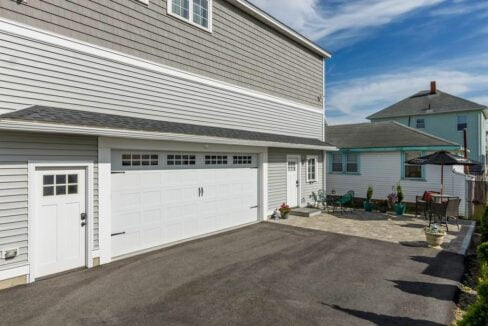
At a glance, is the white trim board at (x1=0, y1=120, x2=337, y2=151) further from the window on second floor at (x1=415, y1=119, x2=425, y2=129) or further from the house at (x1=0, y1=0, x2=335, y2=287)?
the window on second floor at (x1=415, y1=119, x2=425, y2=129)

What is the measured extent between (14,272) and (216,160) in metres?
5.51

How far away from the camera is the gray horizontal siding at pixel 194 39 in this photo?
577 cm

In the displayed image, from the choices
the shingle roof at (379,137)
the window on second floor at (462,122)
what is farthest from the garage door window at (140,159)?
the window on second floor at (462,122)

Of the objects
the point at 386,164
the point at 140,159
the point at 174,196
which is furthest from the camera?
the point at 386,164

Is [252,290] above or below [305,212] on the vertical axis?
below

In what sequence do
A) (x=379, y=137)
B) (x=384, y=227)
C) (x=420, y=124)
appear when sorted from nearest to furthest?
(x=384, y=227) → (x=379, y=137) → (x=420, y=124)

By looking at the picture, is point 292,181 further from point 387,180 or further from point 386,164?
point 386,164

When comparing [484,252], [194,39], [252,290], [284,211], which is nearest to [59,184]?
[252,290]

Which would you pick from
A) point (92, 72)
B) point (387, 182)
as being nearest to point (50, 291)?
point (92, 72)

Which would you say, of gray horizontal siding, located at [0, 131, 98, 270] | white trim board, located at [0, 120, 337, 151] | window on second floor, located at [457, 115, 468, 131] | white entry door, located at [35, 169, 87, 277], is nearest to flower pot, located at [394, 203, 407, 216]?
white trim board, located at [0, 120, 337, 151]

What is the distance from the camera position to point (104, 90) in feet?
21.0

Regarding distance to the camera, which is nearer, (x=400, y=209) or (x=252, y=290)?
(x=252, y=290)

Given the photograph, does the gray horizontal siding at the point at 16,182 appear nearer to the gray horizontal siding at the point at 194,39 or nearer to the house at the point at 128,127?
the house at the point at 128,127

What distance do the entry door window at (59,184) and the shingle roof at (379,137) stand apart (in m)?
13.8
